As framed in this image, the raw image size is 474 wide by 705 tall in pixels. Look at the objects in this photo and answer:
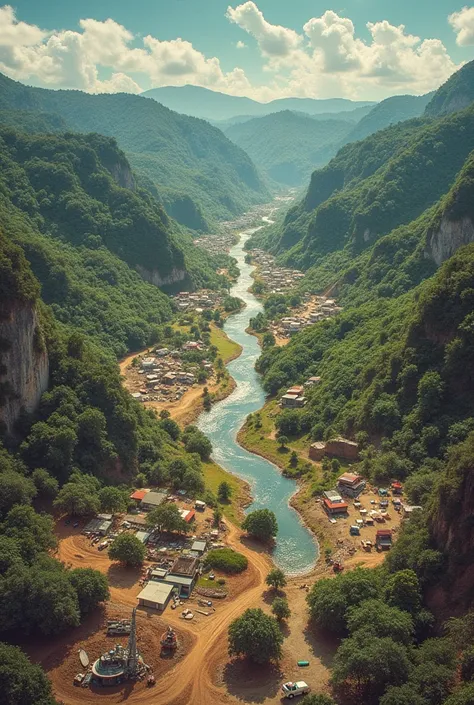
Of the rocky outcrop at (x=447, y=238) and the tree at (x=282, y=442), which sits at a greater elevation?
the rocky outcrop at (x=447, y=238)

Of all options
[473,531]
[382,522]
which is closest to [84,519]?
[382,522]

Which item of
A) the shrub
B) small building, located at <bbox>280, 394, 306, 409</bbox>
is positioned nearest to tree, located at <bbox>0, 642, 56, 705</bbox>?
the shrub

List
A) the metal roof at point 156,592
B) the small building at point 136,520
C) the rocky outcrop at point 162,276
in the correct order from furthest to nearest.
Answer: the rocky outcrop at point 162,276 → the small building at point 136,520 → the metal roof at point 156,592

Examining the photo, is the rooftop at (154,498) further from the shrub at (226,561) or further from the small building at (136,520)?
the shrub at (226,561)

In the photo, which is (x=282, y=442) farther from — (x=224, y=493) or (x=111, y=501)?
(x=111, y=501)

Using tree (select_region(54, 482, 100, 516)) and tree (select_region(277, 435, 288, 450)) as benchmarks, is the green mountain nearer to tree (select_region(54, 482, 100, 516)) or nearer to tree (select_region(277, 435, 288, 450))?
tree (select_region(277, 435, 288, 450))

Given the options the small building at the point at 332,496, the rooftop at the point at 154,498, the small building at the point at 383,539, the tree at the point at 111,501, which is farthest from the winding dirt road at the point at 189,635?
the small building at the point at 332,496

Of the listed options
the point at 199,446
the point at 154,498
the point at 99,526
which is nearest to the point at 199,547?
the point at 154,498
